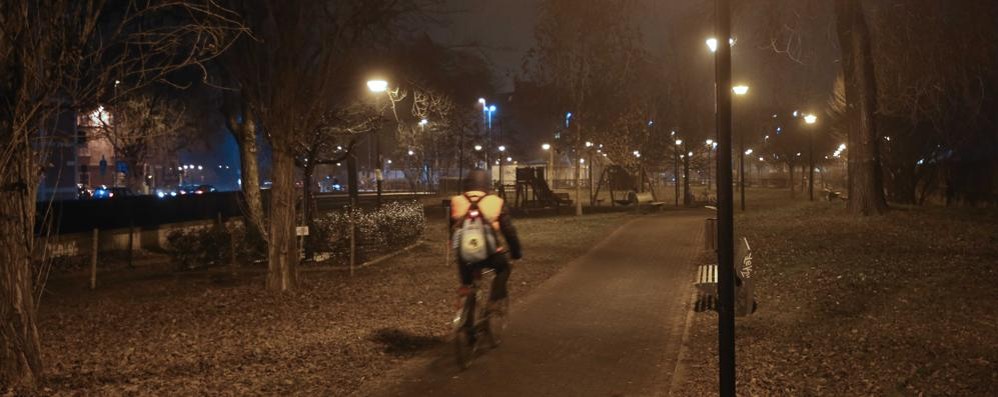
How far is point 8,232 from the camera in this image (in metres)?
5.95

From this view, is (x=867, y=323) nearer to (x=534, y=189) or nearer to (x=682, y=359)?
(x=682, y=359)

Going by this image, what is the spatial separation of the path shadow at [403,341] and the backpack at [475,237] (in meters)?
1.31

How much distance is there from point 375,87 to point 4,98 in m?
10.6

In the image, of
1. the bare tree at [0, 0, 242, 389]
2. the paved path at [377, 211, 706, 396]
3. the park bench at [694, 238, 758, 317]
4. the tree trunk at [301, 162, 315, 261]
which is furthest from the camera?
the tree trunk at [301, 162, 315, 261]

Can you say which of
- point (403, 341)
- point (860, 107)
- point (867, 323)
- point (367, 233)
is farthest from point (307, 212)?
point (860, 107)

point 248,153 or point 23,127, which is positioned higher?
point 248,153

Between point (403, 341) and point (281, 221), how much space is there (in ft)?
12.0

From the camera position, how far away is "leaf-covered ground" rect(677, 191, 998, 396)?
6.26 meters

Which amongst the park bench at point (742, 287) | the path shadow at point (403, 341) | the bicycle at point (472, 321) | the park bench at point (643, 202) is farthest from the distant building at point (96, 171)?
the park bench at point (742, 287)

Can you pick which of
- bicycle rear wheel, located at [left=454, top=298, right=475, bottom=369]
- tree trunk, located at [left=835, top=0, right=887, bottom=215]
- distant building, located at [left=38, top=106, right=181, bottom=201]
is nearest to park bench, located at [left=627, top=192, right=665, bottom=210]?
tree trunk, located at [left=835, top=0, right=887, bottom=215]

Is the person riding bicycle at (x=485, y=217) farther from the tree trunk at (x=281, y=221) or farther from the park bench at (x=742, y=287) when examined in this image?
the tree trunk at (x=281, y=221)

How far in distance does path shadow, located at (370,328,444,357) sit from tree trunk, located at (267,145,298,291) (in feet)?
9.99

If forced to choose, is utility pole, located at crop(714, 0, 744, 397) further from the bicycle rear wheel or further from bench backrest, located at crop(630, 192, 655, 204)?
bench backrest, located at crop(630, 192, 655, 204)

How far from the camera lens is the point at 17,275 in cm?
601
